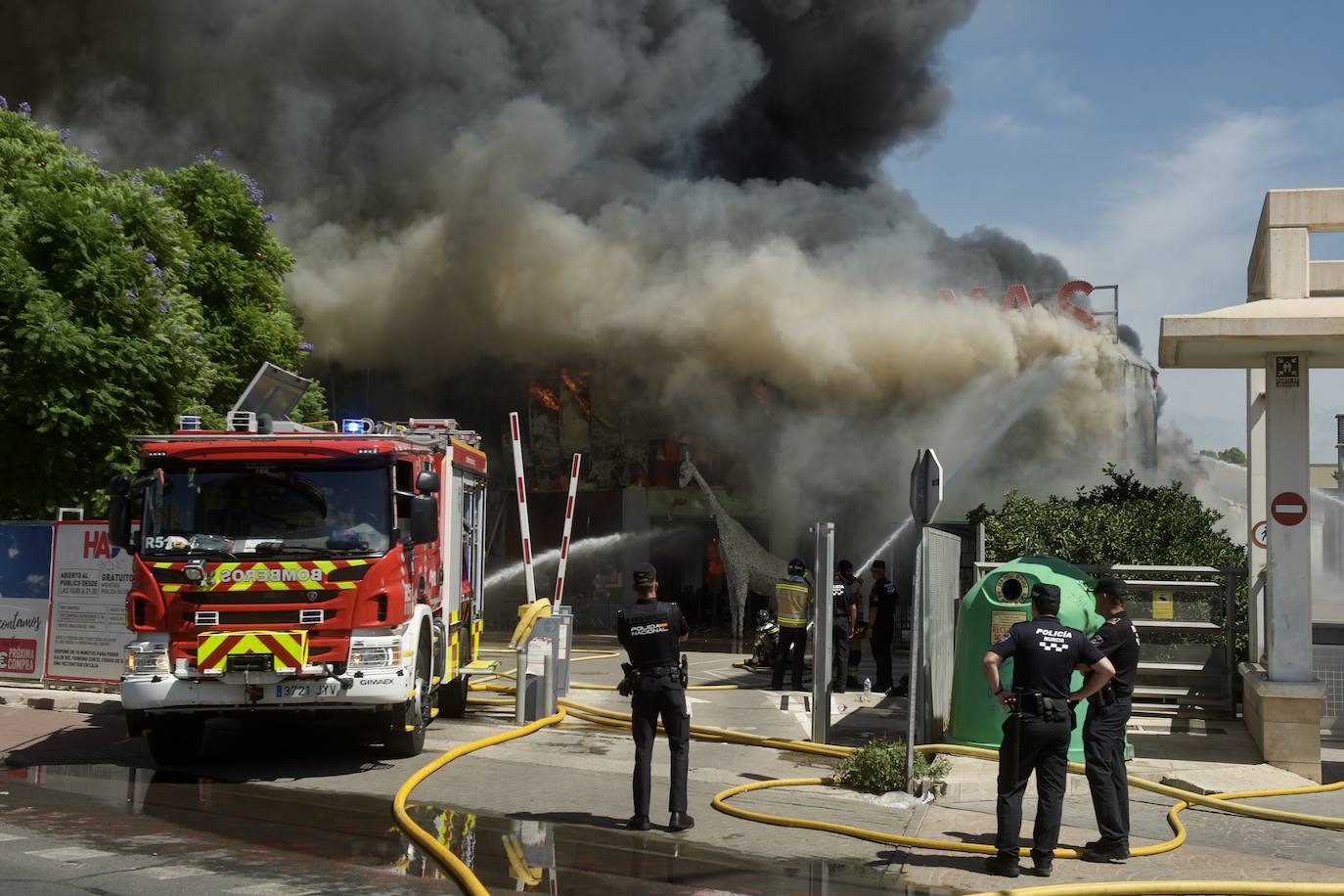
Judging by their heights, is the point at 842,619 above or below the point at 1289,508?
below

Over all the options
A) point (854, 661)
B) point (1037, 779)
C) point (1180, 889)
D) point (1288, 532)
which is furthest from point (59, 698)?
point (1288, 532)

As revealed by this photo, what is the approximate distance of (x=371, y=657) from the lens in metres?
8.80

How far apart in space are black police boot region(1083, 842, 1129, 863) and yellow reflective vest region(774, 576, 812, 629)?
22.3 feet

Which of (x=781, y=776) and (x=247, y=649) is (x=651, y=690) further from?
(x=247, y=649)

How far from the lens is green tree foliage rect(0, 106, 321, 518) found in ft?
44.4

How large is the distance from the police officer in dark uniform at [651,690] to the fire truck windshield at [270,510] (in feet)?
7.98

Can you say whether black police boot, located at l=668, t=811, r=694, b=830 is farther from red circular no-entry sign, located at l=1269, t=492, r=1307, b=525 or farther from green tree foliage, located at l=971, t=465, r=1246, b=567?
green tree foliage, located at l=971, t=465, r=1246, b=567

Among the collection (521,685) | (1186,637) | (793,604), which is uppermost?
(793,604)

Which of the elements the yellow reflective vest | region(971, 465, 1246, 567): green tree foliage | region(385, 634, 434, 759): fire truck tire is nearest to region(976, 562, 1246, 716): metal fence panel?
region(971, 465, 1246, 567): green tree foliage

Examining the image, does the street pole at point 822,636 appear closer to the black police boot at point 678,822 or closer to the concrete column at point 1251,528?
the black police boot at point 678,822

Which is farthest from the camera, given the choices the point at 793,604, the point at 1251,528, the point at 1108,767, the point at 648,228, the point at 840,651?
the point at 648,228

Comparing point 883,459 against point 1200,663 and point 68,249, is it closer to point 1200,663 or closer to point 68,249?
point 1200,663

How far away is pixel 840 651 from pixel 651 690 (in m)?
6.76

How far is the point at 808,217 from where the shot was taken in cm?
2334
